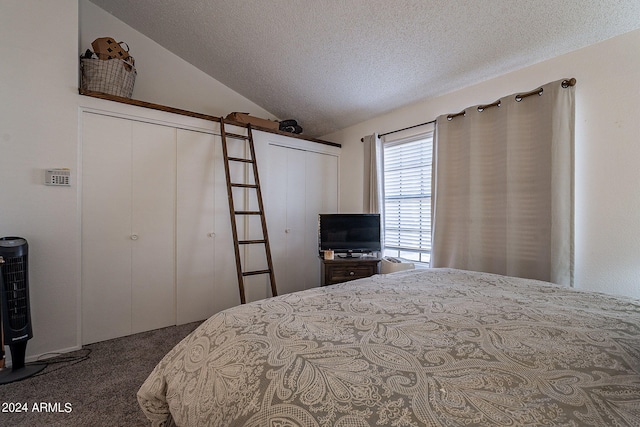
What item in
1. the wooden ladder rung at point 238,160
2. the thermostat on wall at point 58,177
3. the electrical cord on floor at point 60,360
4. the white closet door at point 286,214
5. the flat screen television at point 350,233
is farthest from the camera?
the white closet door at point 286,214

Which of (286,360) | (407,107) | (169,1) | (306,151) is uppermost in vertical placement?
(169,1)

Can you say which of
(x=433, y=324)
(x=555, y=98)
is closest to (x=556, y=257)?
(x=555, y=98)

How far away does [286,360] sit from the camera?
72cm

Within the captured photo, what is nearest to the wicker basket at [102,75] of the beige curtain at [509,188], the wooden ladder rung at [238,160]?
the wooden ladder rung at [238,160]

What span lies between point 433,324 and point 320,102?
2828mm

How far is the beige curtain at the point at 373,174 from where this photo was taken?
3.22 meters

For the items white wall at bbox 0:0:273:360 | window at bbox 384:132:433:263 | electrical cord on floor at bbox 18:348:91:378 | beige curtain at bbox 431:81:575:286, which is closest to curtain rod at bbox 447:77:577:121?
beige curtain at bbox 431:81:575:286

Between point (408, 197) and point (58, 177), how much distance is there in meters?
3.09

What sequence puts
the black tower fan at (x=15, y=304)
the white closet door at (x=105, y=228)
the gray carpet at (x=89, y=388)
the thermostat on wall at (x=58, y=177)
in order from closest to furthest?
the gray carpet at (x=89, y=388), the black tower fan at (x=15, y=304), the thermostat on wall at (x=58, y=177), the white closet door at (x=105, y=228)

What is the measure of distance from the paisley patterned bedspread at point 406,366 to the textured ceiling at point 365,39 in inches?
69.2

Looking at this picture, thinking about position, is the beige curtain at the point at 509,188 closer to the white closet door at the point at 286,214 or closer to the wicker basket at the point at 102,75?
the white closet door at the point at 286,214

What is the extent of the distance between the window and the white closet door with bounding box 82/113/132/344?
103 inches

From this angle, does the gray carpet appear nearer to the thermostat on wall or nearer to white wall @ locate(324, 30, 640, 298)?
the thermostat on wall

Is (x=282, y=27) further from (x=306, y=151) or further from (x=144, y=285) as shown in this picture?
(x=144, y=285)
